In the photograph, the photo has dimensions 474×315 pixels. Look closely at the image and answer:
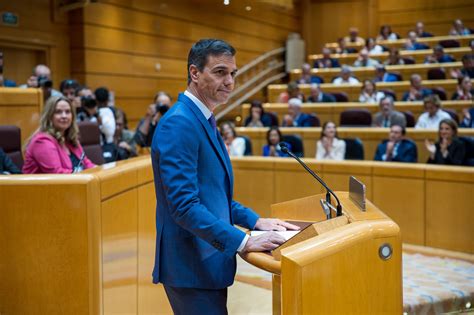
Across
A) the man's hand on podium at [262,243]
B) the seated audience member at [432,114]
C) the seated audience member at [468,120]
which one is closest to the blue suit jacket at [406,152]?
the seated audience member at [432,114]

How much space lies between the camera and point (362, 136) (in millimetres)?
5250

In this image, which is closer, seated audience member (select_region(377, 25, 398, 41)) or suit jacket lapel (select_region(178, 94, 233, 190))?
suit jacket lapel (select_region(178, 94, 233, 190))

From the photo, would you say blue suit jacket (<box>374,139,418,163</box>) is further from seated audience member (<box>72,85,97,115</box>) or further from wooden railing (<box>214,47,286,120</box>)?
wooden railing (<box>214,47,286,120</box>)

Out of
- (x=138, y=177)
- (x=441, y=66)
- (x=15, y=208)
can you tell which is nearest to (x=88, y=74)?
(x=441, y=66)

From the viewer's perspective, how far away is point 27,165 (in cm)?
239

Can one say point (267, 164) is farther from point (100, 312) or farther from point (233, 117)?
point (233, 117)

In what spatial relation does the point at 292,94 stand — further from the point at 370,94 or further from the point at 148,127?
the point at 148,127

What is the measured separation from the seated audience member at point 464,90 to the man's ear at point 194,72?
18.3ft

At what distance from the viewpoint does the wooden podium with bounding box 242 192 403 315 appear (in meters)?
1.18

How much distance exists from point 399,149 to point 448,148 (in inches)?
16.6

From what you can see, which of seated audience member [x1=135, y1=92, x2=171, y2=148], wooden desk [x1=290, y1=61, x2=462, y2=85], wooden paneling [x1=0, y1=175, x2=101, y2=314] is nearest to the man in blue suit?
wooden paneling [x1=0, y1=175, x2=101, y2=314]

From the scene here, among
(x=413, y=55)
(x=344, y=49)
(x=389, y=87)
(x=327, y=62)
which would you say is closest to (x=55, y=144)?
(x=389, y=87)

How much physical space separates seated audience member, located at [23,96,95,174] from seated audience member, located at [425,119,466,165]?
2.44 meters

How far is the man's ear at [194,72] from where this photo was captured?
4.48 feet
